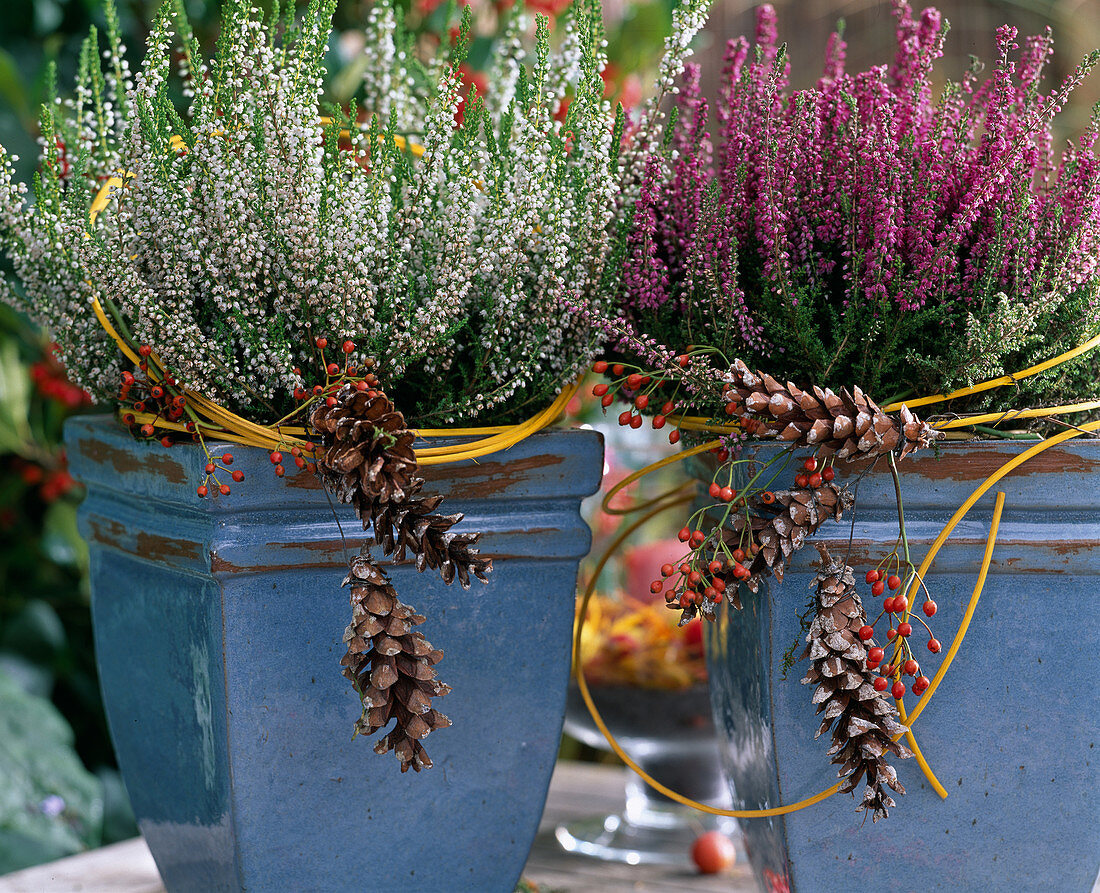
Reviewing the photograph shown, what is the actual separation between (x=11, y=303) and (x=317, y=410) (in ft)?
0.87

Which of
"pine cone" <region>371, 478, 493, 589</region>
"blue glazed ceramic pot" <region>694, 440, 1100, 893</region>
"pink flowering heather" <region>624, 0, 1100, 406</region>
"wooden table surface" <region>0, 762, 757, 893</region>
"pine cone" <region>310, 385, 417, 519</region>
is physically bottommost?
"wooden table surface" <region>0, 762, 757, 893</region>

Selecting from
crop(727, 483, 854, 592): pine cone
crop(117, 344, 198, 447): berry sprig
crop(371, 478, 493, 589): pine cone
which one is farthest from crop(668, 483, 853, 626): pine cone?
crop(117, 344, 198, 447): berry sprig

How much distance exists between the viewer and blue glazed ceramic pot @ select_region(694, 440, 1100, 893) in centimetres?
55

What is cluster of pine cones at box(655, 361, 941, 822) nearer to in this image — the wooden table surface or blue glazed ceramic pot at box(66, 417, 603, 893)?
blue glazed ceramic pot at box(66, 417, 603, 893)

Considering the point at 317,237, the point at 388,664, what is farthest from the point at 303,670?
the point at 317,237

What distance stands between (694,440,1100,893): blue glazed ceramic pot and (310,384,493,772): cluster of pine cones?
0.60ft

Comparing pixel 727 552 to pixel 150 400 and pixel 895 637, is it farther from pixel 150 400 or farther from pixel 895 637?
pixel 150 400

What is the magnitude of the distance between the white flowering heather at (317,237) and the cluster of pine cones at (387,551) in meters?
0.06

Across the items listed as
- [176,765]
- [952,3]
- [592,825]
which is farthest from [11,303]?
[952,3]

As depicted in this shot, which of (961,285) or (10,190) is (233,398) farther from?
(961,285)

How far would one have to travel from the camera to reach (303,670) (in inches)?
22.5

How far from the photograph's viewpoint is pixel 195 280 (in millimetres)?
550

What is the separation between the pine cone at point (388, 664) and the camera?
49 cm

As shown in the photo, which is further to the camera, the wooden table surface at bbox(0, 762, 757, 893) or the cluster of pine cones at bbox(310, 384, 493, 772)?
the wooden table surface at bbox(0, 762, 757, 893)
